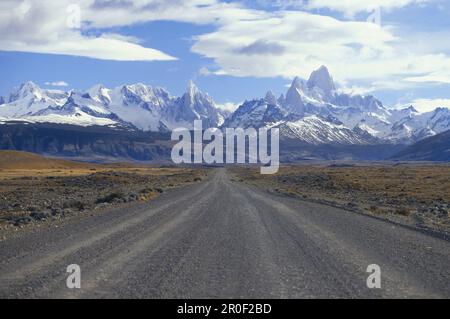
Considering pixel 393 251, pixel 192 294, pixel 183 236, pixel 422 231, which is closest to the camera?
pixel 192 294

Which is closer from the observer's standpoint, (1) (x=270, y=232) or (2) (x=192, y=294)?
(2) (x=192, y=294)

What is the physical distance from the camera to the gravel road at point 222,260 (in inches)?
451

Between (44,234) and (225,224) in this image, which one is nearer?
(44,234)

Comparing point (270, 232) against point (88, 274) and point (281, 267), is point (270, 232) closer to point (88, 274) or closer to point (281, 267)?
point (281, 267)

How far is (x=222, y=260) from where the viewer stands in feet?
49.2

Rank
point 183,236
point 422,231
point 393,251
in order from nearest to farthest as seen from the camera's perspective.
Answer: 1. point 393,251
2. point 183,236
3. point 422,231

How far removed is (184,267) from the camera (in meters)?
13.8

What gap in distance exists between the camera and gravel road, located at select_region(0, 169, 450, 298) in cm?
1145
